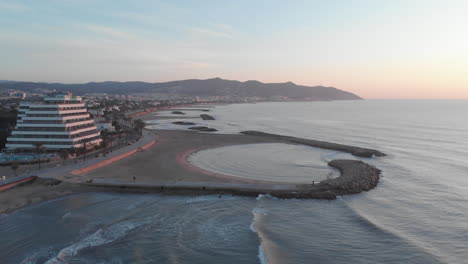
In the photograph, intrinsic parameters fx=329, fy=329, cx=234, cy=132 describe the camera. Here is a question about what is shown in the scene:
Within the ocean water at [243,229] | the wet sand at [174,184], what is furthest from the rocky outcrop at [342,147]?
the ocean water at [243,229]

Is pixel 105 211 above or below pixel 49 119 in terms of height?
below

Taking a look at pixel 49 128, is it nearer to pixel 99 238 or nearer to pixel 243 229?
pixel 99 238

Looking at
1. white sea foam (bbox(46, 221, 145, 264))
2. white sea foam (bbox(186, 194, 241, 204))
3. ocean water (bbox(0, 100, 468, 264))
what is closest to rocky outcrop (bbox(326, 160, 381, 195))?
ocean water (bbox(0, 100, 468, 264))

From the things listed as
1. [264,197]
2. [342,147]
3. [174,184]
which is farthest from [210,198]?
[342,147]

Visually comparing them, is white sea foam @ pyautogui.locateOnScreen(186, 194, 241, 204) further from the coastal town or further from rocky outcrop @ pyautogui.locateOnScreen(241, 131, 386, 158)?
rocky outcrop @ pyautogui.locateOnScreen(241, 131, 386, 158)

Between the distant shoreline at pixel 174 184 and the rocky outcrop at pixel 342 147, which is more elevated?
the rocky outcrop at pixel 342 147

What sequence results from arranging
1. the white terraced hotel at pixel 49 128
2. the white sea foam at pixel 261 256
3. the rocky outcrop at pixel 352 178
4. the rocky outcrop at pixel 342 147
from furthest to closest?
the rocky outcrop at pixel 342 147 < the white terraced hotel at pixel 49 128 < the rocky outcrop at pixel 352 178 < the white sea foam at pixel 261 256

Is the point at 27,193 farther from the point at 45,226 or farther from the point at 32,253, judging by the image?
the point at 32,253

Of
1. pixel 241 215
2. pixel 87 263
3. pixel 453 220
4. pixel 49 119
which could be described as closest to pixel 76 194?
pixel 87 263

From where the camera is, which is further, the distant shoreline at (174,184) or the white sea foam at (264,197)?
the distant shoreline at (174,184)

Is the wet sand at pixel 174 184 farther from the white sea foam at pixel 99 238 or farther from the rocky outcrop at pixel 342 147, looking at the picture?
the rocky outcrop at pixel 342 147

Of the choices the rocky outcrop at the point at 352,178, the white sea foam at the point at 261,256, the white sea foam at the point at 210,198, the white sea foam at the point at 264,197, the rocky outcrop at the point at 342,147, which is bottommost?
the white sea foam at the point at 261,256
